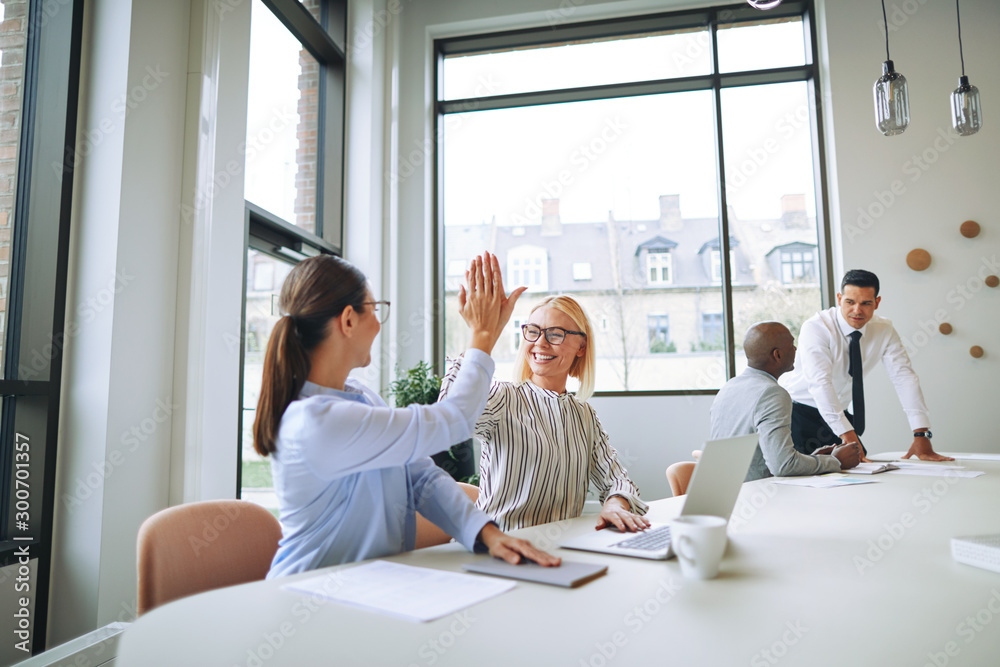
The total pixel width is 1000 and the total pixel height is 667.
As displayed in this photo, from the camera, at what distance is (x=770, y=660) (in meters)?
0.76

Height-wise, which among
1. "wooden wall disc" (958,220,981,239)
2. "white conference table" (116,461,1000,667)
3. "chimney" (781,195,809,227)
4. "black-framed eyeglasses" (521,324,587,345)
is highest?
"chimney" (781,195,809,227)

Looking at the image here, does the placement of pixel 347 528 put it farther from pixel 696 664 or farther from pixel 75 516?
pixel 75 516

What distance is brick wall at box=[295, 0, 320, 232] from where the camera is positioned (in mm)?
4090

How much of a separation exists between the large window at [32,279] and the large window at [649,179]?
9.48 feet

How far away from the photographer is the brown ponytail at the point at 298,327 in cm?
121

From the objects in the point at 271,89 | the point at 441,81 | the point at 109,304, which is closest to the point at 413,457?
the point at 109,304

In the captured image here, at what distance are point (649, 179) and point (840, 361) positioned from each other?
1965 mm

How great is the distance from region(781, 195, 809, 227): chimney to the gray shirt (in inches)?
92.9

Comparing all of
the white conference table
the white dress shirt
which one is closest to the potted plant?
the white dress shirt

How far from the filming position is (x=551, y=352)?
78.6 inches

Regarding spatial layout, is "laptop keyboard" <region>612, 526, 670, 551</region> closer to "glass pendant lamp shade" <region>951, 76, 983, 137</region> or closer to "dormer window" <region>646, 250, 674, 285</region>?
"glass pendant lamp shade" <region>951, 76, 983, 137</region>

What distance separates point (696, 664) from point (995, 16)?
517cm

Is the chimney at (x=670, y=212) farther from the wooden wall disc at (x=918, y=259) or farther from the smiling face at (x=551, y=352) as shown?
the smiling face at (x=551, y=352)

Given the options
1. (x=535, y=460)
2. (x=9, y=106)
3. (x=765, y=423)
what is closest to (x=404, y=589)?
(x=535, y=460)
